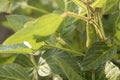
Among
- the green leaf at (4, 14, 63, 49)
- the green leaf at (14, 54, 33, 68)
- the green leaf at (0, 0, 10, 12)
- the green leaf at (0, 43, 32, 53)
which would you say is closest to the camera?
the green leaf at (4, 14, 63, 49)

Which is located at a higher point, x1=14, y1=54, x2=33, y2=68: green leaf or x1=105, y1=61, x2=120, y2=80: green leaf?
x1=14, y1=54, x2=33, y2=68: green leaf

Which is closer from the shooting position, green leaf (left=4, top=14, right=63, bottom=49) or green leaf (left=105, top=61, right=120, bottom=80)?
green leaf (left=4, top=14, right=63, bottom=49)

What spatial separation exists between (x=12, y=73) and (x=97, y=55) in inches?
6.5

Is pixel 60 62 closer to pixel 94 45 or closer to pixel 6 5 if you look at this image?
pixel 94 45

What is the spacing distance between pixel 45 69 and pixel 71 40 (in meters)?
0.35

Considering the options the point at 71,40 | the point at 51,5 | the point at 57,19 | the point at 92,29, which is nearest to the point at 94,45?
the point at 92,29

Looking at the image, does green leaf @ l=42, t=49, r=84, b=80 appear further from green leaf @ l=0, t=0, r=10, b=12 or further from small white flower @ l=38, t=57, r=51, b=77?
green leaf @ l=0, t=0, r=10, b=12

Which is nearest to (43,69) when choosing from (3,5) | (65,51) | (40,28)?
(65,51)

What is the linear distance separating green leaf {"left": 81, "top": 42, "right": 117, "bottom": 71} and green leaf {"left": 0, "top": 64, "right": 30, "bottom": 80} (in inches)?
4.7

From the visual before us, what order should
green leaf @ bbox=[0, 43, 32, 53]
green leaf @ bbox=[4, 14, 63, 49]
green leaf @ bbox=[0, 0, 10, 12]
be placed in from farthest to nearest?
green leaf @ bbox=[0, 0, 10, 12] → green leaf @ bbox=[0, 43, 32, 53] → green leaf @ bbox=[4, 14, 63, 49]

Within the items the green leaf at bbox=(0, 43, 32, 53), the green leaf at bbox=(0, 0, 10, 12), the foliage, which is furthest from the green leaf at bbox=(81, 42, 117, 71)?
the green leaf at bbox=(0, 0, 10, 12)

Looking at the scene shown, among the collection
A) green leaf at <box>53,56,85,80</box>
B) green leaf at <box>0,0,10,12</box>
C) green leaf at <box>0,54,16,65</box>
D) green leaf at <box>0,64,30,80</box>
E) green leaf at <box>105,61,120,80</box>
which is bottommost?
green leaf at <box>105,61,120,80</box>

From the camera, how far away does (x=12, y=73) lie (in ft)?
2.07

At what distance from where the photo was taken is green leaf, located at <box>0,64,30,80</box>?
2.04 ft
